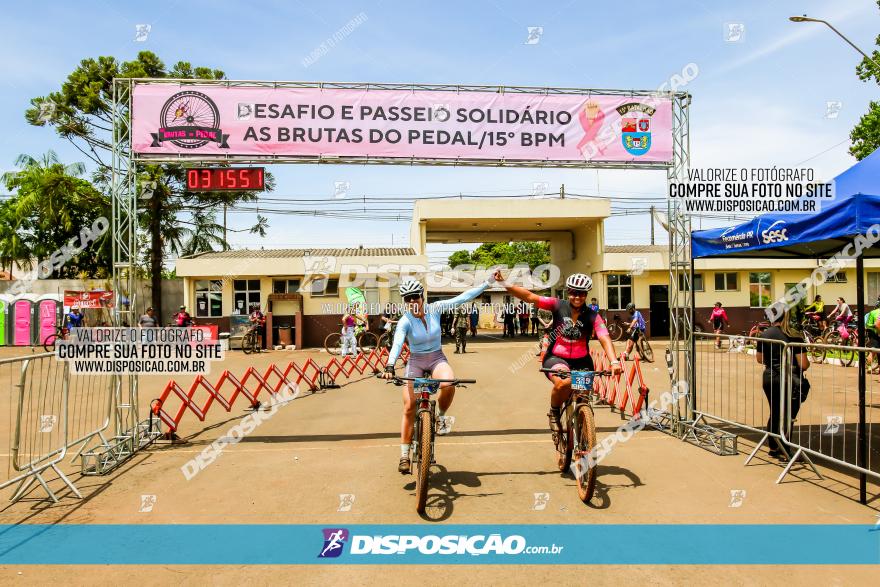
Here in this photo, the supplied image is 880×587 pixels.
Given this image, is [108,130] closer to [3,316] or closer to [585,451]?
[3,316]

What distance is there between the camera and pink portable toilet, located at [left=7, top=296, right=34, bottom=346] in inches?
1100

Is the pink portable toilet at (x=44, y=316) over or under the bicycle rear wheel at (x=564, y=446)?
over


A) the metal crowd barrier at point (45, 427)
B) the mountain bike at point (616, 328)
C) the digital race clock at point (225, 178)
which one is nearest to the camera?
the metal crowd barrier at point (45, 427)

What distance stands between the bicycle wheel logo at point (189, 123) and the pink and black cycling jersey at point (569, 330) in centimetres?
559

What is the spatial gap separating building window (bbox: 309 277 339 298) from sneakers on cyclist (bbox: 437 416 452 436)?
18.8m

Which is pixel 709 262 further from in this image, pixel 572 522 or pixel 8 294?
pixel 8 294

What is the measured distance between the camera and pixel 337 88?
29.0ft

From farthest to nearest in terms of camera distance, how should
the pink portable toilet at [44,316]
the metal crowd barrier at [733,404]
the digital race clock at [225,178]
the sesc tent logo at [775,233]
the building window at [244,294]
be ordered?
the pink portable toilet at [44,316] < the building window at [244,294] < the digital race clock at [225,178] < the metal crowd barrier at [733,404] < the sesc tent logo at [775,233]

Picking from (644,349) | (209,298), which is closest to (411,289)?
(644,349)

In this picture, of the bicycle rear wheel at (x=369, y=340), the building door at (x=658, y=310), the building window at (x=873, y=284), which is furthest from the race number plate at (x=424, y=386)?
the building window at (x=873, y=284)

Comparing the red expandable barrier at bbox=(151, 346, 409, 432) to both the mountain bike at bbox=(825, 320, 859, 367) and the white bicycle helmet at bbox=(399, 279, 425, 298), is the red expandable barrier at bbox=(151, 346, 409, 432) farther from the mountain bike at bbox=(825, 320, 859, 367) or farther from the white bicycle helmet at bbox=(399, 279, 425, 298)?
the mountain bike at bbox=(825, 320, 859, 367)

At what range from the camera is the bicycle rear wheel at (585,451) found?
5.26 metres

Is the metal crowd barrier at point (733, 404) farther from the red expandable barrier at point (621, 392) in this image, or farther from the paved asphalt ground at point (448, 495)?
the red expandable barrier at point (621, 392)

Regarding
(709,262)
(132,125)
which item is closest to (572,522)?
(132,125)
